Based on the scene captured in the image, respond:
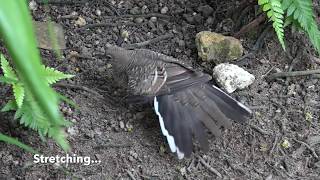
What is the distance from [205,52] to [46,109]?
195cm

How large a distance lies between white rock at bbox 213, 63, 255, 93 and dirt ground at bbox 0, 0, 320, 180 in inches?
2.2

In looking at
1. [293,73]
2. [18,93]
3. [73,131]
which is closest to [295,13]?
[293,73]

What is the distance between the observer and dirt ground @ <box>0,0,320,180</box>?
196 centimetres

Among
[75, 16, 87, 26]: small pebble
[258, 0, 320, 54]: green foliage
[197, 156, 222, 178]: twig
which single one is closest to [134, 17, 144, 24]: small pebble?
[75, 16, 87, 26]: small pebble

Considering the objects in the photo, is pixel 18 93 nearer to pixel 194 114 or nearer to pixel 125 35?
pixel 194 114

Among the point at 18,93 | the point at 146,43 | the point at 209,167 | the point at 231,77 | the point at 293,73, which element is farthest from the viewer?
the point at 146,43

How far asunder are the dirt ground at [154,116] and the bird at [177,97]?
85 millimetres

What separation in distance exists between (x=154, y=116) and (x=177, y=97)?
0.15m

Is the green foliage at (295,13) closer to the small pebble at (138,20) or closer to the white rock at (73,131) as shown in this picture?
the small pebble at (138,20)

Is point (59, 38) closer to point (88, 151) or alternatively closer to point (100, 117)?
point (100, 117)

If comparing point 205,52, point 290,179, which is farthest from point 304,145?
point 205,52

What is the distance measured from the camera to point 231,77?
2.25 m

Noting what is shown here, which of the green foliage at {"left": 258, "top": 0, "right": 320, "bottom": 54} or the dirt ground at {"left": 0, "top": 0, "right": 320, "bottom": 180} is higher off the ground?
the green foliage at {"left": 258, "top": 0, "right": 320, "bottom": 54}

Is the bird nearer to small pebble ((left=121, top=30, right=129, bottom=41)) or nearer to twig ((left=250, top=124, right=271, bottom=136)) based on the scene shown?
twig ((left=250, top=124, right=271, bottom=136))
